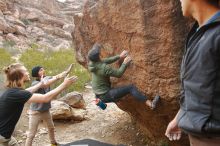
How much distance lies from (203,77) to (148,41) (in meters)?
2.94

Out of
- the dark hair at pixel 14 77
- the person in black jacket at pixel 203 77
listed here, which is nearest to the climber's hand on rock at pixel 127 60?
the dark hair at pixel 14 77

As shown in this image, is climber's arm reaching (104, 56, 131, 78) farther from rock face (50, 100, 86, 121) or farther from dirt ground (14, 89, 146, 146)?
rock face (50, 100, 86, 121)

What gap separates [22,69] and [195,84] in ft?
9.37

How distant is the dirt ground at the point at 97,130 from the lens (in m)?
7.24

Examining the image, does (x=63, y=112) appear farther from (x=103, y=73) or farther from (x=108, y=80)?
(x=103, y=73)

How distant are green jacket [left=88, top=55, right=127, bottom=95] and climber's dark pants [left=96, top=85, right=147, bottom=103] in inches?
3.5

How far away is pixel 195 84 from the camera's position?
2062 millimetres

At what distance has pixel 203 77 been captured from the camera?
6.58 feet

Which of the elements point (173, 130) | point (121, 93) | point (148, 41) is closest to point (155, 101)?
point (121, 93)

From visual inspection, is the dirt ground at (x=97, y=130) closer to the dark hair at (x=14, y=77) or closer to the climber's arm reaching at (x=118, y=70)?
the climber's arm reaching at (x=118, y=70)

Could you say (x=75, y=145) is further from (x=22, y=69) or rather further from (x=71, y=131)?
(x=71, y=131)

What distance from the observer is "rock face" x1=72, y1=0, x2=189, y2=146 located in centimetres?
466

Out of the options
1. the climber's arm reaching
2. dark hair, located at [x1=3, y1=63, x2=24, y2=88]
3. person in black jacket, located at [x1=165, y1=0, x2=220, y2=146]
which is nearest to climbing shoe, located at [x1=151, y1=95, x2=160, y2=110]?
the climber's arm reaching

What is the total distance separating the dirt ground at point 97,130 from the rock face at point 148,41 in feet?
4.29
